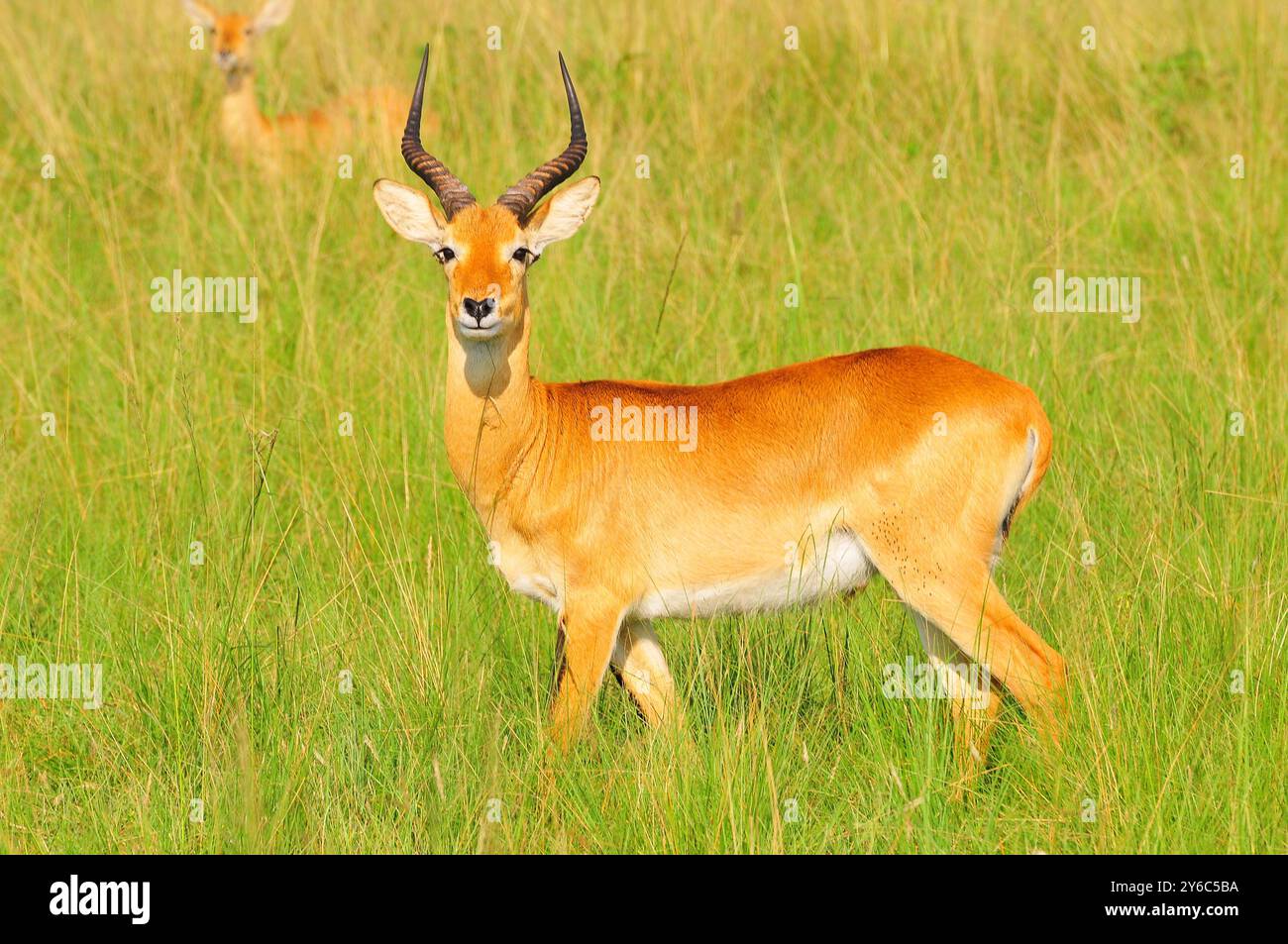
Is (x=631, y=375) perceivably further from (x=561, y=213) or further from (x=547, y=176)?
(x=547, y=176)

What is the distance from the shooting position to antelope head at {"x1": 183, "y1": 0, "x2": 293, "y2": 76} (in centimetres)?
1123

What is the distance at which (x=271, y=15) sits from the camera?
38.8 feet

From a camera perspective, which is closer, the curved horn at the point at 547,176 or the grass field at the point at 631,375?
Answer: the grass field at the point at 631,375

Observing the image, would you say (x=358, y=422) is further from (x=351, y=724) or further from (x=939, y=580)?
(x=939, y=580)

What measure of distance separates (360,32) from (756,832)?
7.74 m

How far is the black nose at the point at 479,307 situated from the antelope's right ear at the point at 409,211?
0.57m

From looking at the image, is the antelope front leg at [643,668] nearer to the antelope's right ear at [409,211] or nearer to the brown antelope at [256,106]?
the antelope's right ear at [409,211]

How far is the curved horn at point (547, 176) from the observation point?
5551 mm

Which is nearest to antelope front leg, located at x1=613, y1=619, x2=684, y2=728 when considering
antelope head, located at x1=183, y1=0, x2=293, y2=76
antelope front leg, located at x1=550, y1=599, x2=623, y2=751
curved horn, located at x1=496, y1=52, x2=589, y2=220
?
antelope front leg, located at x1=550, y1=599, x2=623, y2=751

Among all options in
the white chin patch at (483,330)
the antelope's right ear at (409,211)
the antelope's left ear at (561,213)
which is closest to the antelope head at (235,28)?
the antelope's right ear at (409,211)

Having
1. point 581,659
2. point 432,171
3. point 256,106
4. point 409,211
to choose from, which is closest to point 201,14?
point 256,106

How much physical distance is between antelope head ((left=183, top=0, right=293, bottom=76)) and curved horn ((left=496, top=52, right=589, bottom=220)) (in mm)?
6272

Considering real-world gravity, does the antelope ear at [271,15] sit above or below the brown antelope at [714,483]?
above

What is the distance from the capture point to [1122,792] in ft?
15.0
